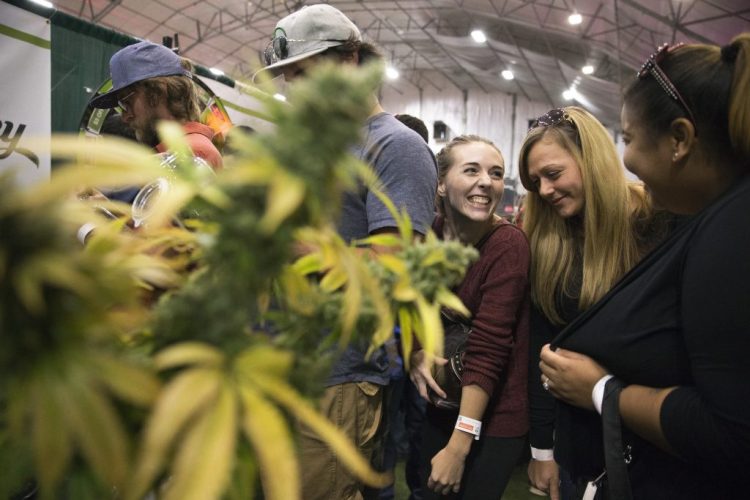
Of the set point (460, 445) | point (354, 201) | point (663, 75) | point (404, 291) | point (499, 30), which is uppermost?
point (499, 30)

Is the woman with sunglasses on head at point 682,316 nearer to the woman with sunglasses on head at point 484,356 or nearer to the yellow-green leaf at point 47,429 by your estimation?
the woman with sunglasses on head at point 484,356

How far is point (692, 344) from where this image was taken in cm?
73

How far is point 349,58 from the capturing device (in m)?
1.24

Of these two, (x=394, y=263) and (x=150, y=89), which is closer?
(x=394, y=263)

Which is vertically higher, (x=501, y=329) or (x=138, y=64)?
(x=138, y=64)

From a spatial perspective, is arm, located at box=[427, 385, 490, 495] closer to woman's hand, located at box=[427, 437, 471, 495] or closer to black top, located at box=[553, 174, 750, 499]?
woman's hand, located at box=[427, 437, 471, 495]

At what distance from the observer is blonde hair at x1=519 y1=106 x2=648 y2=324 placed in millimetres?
1260

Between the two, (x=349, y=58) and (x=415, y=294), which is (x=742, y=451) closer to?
(x=415, y=294)

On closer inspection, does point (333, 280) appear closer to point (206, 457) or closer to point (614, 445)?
point (206, 457)

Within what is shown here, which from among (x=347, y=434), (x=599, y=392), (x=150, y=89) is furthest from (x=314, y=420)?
(x=150, y=89)

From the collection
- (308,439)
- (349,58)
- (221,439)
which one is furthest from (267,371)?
(349,58)

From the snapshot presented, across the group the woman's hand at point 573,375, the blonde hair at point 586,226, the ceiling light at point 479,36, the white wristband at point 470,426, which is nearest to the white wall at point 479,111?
the ceiling light at point 479,36

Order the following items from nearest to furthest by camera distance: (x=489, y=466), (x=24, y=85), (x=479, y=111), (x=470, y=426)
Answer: (x=470, y=426) < (x=489, y=466) < (x=24, y=85) < (x=479, y=111)

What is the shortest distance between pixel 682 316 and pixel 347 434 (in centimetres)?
78
